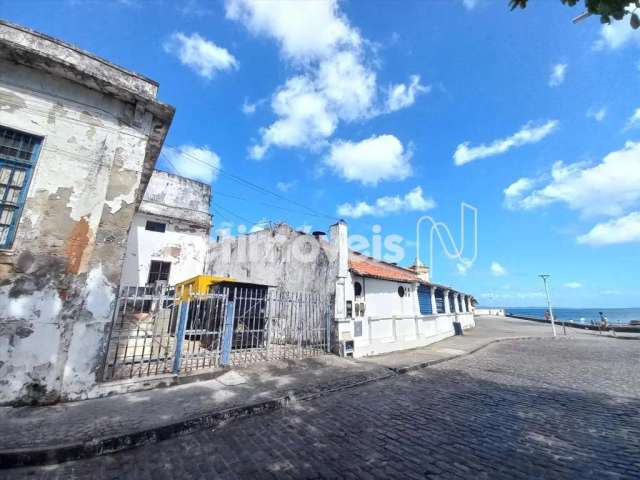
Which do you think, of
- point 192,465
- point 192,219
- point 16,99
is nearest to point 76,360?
point 192,465

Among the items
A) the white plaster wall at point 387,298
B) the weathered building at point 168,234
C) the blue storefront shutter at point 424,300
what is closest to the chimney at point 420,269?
the blue storefront shutter at point 424,300

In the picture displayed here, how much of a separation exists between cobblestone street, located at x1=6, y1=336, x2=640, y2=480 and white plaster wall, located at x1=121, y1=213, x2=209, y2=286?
13.9m

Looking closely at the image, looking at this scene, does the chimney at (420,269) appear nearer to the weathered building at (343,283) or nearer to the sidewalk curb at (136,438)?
the weathered building at (343,283)

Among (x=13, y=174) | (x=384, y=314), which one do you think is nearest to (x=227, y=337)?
(x=13, y=174)

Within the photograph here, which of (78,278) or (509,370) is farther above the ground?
(78,278)

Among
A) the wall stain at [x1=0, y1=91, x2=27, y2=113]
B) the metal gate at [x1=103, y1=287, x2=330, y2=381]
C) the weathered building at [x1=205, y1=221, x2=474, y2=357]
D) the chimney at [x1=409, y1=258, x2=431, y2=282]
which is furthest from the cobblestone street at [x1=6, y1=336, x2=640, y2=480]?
the chimney at [x1=409, y1=258, x2=431, y2=282]

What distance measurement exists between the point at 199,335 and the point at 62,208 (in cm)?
601

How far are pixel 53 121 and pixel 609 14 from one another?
9.14 metres

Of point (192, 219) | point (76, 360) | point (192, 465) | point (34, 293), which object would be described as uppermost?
point (192, 219)

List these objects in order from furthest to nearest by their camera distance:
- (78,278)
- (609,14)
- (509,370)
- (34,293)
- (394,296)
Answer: (394,296)
(509,370)
(78,278)
(34,293)
(609,14)

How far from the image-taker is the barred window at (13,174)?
17.8ft

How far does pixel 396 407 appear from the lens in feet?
18.2

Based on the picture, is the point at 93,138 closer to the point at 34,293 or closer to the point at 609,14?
the point at 34,293

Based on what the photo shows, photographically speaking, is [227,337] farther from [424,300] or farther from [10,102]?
[424,300]
